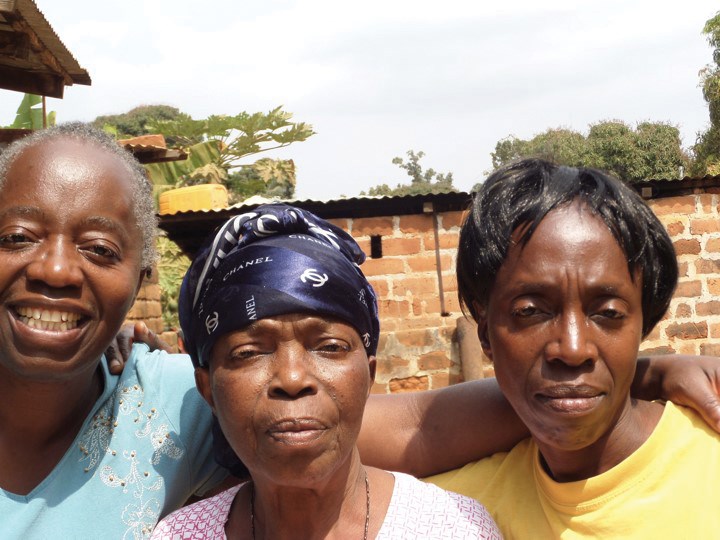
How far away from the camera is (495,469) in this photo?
214cm

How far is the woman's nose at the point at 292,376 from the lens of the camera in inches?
67.6

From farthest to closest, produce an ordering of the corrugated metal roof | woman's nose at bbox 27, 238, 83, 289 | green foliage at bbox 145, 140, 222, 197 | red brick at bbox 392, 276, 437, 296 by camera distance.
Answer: green foliage at bbox 145, 140, 222, 197 < red brick at bbox 392, 276, 437, 296 < the corrugated metal roof < woman's nose at bbox 27, 238, 83, 289

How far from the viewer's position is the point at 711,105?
18.6 m

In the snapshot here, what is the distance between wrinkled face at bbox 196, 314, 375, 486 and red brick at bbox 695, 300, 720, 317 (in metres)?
7.00

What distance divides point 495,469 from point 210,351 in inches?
34.4

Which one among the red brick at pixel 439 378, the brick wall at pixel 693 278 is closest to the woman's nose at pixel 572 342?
the red brick at pixel 439 378

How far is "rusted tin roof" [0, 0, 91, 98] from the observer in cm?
404

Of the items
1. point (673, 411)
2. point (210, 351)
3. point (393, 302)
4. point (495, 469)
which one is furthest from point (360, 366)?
point (393, 302)

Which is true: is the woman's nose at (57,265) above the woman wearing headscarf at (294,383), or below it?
above

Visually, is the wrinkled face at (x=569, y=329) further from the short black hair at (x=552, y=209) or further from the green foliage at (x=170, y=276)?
the green foliage at (x=170, y=276)

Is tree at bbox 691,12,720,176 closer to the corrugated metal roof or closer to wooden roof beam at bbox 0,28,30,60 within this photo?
the corrugated metal roof

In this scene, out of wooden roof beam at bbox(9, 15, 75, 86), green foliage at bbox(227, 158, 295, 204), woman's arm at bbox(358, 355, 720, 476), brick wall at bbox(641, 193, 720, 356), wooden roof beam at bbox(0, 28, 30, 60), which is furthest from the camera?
green foliage at bbox(227, 158, 295, 204)

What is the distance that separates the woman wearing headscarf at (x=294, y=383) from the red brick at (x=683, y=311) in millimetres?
6662

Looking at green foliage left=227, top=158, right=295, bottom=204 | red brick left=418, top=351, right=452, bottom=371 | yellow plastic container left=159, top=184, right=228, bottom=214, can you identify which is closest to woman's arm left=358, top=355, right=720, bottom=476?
red brick left=418, top=351, right=452, bottom=371
